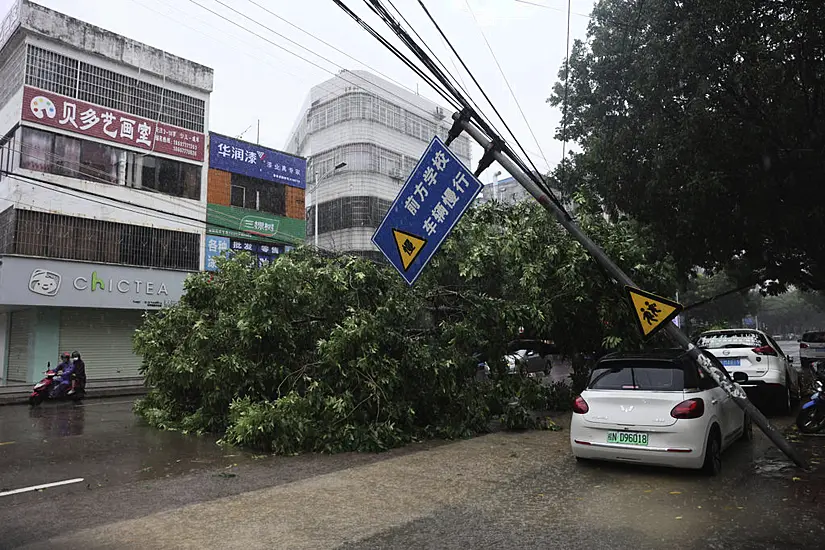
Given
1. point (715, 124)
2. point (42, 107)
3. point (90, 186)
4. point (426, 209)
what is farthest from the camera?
point (90, 186)

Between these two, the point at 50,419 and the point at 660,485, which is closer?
the point at 660,485

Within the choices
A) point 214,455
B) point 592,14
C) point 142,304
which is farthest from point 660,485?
point 142,304

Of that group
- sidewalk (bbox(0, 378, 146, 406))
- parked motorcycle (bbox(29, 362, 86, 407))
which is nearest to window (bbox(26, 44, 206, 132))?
sidewalk (bbox(0, 378, 146, 406))

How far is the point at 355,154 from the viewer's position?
33.6 m

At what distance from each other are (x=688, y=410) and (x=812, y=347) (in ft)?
73.5

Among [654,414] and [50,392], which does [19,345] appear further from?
[654,414]

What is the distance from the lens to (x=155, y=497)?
600 cm

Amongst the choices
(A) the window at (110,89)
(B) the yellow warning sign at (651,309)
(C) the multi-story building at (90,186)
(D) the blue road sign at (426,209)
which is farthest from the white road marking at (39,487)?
(A) the window at (110,89)

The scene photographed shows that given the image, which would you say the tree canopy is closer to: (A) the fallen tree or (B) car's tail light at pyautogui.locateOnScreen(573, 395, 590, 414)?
(A) the fallen tree

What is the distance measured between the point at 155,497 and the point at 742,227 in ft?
46.2

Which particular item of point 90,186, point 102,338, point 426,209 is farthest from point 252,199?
point 426,209

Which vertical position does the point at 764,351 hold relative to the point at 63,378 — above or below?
above

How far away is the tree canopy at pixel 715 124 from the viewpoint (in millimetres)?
11617

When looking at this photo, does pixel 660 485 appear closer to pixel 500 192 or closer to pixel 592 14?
pixel 592 14
